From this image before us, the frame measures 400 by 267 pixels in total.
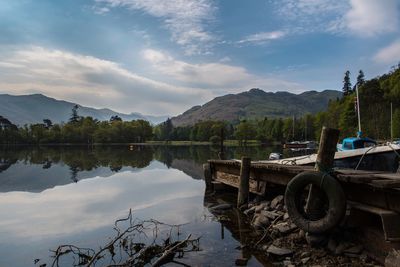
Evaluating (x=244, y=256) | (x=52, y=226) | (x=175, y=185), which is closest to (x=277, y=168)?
(x=244, y=256)

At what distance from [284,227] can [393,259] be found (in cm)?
410

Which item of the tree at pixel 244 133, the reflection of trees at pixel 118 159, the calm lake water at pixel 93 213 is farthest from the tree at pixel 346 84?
the calm lake water at pixel 93 213

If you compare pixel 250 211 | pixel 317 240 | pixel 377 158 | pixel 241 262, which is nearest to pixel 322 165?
pixel 317 240

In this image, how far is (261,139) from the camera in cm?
14538

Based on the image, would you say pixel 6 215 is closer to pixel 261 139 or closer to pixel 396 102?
pixel 396 102

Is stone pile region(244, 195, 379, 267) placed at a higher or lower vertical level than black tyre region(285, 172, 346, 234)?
lower

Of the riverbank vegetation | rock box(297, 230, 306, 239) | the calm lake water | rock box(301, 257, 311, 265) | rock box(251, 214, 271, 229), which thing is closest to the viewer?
rock box(301, 257, 311, 265)

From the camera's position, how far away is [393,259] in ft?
24.1

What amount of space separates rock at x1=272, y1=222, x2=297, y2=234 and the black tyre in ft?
2.64

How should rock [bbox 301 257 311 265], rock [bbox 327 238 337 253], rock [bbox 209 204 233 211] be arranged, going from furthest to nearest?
rock [bbox 209 204 233 211] → rock [bbox 327 238 337 253] → rock [bbox 301 257 311 265]

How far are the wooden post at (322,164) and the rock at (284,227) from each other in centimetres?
106

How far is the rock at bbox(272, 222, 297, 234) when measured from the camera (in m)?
11.0

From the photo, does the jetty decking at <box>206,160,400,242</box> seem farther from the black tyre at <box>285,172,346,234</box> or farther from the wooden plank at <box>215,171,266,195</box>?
the wooden plank at <box>215,171,266,195</box>

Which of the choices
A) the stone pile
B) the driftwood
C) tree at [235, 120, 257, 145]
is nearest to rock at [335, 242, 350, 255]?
the stone pile
